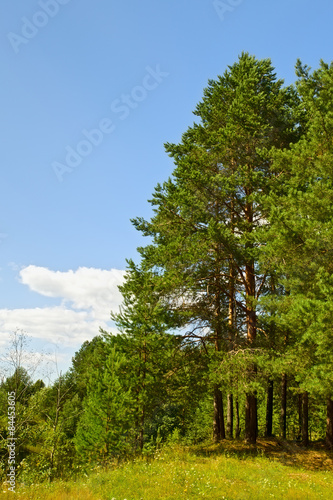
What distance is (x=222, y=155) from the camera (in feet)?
50.4

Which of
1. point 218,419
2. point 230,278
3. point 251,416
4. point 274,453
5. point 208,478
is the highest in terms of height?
point 230,278

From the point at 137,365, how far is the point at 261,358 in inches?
186

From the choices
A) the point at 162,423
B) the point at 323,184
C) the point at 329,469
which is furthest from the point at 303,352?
the point at 162,423

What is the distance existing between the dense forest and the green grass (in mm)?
1590

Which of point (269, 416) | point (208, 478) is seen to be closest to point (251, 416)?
point (208, 478)

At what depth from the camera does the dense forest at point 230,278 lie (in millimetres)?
11086

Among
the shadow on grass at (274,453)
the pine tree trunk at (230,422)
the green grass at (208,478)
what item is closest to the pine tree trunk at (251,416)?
the shadow on grass at (274,453)

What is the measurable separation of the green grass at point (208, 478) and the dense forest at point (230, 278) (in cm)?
159

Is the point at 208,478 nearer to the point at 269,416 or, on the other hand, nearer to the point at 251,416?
the point at 251,416

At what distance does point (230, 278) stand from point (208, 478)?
874 centimetres

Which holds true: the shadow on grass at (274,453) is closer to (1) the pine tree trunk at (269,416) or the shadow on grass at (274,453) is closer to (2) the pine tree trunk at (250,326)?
(2) the pine tree trunk at (250,326)

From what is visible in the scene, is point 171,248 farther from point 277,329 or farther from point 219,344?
point 277,329

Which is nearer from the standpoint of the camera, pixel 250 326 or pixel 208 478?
pixel 208 478

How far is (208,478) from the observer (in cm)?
929
